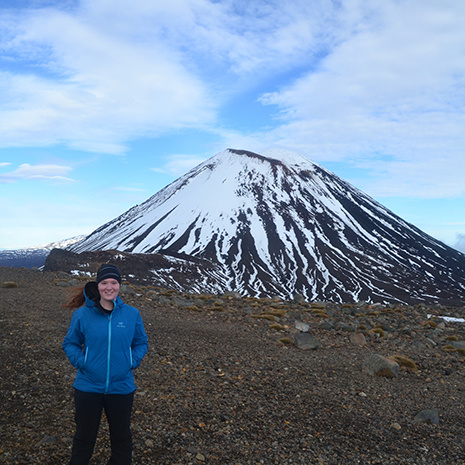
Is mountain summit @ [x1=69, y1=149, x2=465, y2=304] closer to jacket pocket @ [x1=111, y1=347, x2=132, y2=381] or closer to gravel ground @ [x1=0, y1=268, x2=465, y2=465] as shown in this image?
gravel ground @ [x1=0, y1=268, x2=465, y2=465]

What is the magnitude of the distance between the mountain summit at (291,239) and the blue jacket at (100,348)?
9042 cm

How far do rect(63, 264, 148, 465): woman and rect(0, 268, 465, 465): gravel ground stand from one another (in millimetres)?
1187

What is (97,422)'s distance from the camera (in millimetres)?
5152

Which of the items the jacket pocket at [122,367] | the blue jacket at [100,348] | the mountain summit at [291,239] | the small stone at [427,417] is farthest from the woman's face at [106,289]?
the mountain summit at [291,239]

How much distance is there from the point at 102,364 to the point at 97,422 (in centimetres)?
76

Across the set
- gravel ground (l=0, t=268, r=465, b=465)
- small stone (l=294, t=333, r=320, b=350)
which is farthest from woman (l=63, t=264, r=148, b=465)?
small stone (l=294, t=333, r=320, b=350)

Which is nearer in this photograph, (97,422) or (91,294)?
(97,422)

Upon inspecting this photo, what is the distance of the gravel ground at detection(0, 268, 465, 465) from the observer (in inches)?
267

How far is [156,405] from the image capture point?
8078 mm

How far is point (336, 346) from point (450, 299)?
114059mm

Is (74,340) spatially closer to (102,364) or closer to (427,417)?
(102,364)

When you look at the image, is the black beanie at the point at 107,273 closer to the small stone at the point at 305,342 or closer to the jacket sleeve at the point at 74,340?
the jacket sleeve at the point at 74,340

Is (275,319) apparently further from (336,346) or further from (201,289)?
(201,289)

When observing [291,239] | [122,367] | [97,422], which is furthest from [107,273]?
[291,239]
